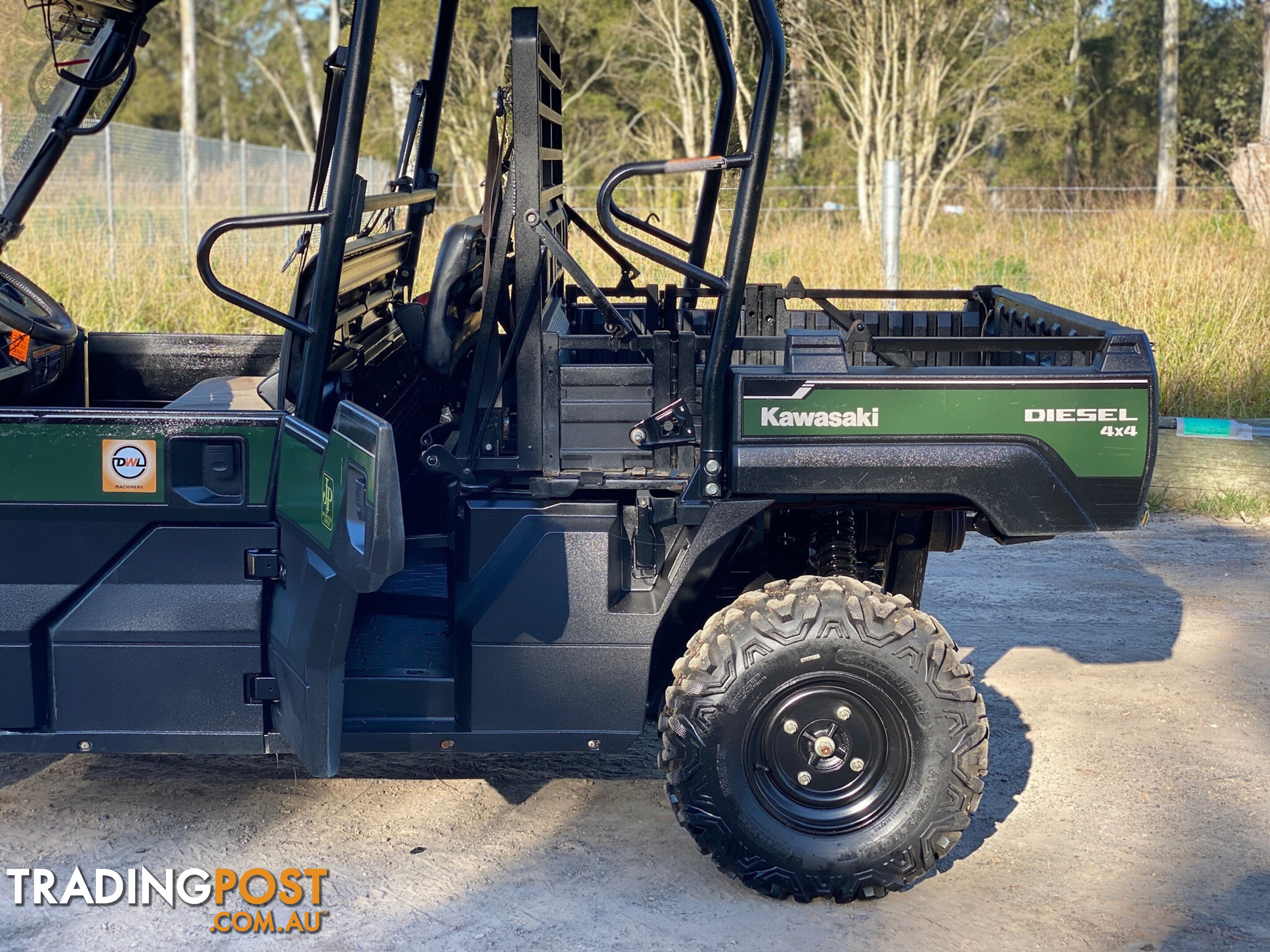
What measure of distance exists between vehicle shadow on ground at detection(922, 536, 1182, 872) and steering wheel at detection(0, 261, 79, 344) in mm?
2820

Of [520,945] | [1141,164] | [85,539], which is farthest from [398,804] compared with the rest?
[1141,164]

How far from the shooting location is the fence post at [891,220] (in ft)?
29.8

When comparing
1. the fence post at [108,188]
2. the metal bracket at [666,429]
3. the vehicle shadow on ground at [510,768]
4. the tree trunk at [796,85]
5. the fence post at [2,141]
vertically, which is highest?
the tree trunk at [796,85]

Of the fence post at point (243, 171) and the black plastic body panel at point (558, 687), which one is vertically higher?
the fence post at point (243, 171)

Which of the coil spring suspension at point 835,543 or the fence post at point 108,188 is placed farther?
the fence post at point 108,188

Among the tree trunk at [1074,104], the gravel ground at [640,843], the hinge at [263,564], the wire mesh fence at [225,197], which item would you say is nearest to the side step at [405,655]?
the hinge at [263,564]

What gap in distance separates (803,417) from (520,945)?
1.31 metres

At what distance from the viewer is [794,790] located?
314cm

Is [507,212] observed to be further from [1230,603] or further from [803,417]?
[1230,603]

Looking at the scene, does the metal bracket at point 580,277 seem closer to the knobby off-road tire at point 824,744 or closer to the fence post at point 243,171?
the knobby off-road tire at point 824,744

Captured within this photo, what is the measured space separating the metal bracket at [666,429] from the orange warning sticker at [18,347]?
184 centimetres

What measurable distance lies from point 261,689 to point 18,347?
1397 mm

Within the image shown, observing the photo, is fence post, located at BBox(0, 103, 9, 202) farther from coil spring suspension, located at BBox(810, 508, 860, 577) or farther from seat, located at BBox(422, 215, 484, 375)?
coil spring suspension, located at BBox(810, 508, 860, 577)

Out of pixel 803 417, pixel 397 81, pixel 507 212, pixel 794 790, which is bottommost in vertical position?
pixel 794 790
